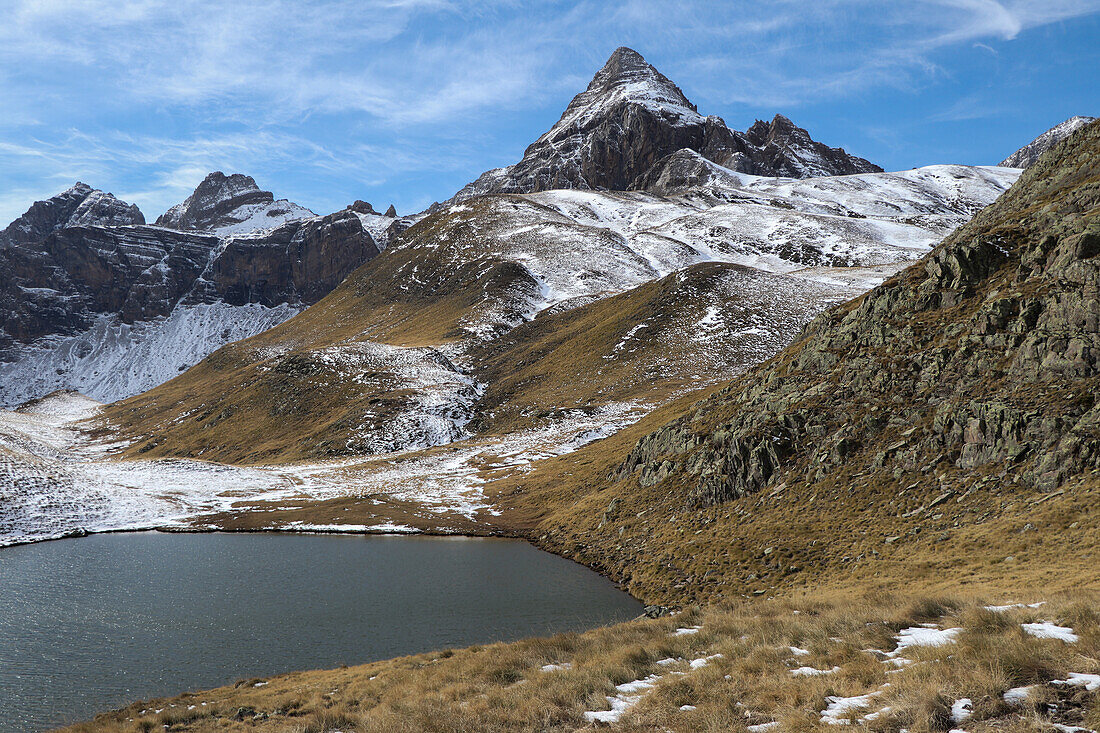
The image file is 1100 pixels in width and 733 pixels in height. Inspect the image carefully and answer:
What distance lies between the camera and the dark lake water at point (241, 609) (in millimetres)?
22828

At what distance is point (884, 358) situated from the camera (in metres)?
33.9

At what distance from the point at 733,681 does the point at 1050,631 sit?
6.10m

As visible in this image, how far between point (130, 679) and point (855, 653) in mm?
24560

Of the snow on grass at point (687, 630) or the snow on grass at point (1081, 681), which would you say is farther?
the snow on grass at point (687, 630)

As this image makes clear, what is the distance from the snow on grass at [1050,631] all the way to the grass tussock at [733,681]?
0.19 m

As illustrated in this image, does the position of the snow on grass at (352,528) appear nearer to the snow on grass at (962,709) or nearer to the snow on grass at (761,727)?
the snow on grass at (761,727)

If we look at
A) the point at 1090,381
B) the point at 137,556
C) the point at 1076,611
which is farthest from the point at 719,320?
the point at 1076,611

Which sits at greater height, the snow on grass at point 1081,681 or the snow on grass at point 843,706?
the snow on grass at point 1081,681

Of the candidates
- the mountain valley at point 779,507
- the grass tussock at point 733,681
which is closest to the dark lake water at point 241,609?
the mountain valley at point 779,507

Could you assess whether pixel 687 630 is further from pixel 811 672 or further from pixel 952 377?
pixel 952 377

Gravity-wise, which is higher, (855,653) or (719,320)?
(719,320)

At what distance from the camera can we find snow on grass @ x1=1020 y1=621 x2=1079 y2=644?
1116cm

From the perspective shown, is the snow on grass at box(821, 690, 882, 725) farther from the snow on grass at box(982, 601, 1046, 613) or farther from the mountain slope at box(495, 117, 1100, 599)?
the mountain slope at box(495, 117, 1100, 599)

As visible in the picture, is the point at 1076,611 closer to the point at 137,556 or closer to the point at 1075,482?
the point at 1075,482
